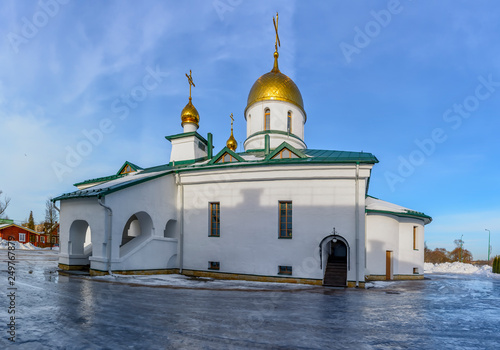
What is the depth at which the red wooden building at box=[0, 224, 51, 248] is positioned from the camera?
1688 inches

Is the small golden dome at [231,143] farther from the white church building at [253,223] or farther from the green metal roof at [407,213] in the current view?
the green metal roof at [407,213]

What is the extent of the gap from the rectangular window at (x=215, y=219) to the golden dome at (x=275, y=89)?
27.7ft

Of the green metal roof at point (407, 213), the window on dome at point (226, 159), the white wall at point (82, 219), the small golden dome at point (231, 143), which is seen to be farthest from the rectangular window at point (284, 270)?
the small golden dome at point (231, 143)

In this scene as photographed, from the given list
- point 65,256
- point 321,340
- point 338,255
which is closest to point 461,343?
point 321,340

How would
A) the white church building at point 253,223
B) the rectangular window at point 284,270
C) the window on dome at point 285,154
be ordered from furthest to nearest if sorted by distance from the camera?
the window on dome at point 285,154
the rectangular window at point 284,270
the white church building at point 253,223

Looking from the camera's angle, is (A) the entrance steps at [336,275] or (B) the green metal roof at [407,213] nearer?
(A) the entrance steps at [336,275]

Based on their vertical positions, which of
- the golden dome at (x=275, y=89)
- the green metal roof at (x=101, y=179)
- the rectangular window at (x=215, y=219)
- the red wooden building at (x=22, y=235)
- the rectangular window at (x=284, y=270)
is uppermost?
the golden dome at (x=275, y=89)

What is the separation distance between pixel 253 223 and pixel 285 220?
1.58 metres

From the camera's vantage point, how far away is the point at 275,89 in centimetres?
2039

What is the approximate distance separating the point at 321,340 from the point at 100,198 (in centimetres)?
1157

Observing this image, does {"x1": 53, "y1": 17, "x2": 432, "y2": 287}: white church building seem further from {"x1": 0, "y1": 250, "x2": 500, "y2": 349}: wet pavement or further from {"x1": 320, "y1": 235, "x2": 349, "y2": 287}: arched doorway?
{"x1": 0, "y1": 250, "x2": 500, "y2": 349}: wet pavement

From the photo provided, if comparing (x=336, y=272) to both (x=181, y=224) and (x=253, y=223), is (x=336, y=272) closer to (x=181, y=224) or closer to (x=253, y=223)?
(x=253, y=223)

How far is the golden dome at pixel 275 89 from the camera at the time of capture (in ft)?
66.9

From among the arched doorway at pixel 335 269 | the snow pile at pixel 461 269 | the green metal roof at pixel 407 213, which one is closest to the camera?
the arched doorway at pixel 335 269
